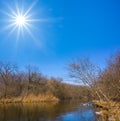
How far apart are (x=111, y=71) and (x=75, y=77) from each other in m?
2.74

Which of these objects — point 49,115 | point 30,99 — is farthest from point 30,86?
point 49,115

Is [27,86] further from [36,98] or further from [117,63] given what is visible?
[117,63]

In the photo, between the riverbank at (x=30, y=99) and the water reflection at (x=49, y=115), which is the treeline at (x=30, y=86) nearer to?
the riverbank at (x=30, y=99)

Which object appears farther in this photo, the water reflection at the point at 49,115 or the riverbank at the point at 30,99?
the riverbank at the point at 30,99

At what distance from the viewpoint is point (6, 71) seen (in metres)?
48.6

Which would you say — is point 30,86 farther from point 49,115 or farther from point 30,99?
point 49,115

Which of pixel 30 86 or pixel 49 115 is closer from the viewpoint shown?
pixel 49 115

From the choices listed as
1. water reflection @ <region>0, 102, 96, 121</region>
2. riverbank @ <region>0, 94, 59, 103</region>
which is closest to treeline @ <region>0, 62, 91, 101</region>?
riverbank @ <region>0, 94, 59, 103</region>

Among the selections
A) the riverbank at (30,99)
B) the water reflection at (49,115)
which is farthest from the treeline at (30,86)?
the water reflection at (49,115)

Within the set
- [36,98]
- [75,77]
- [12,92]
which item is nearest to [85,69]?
[75,77]

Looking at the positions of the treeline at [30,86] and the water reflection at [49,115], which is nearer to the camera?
the water reflection at [49,115]

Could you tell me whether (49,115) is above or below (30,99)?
below

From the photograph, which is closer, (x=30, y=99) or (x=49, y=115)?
(x=49, y=115)

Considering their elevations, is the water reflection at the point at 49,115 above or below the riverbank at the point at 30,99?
below
